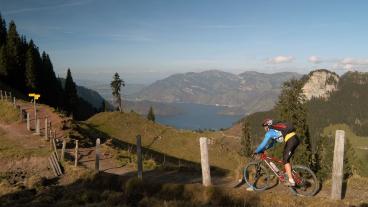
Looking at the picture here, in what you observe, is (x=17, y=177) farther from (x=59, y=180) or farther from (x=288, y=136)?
(x=288, y=136)

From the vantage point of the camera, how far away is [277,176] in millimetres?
13781

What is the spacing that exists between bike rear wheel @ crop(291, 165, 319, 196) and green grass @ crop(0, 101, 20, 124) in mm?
33878

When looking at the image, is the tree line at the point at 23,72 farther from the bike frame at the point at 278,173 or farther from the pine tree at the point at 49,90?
the bike frame at the point at 278,173

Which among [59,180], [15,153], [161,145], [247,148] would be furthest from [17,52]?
[59,180]

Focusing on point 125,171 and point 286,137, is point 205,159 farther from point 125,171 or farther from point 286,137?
point 125,171

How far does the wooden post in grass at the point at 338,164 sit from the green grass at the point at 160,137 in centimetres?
4610

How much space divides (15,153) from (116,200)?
49.2 feet

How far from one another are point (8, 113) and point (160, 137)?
33.4 metres

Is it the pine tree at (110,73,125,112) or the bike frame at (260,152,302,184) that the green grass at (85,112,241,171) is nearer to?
the pine tree at (110,73,125,112)

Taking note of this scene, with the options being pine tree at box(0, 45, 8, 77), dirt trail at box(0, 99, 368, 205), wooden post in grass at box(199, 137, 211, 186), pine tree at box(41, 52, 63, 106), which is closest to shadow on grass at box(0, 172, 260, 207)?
wooden post in grass at box(199, 137, 211, 186)

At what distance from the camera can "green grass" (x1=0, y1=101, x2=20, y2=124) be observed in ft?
130

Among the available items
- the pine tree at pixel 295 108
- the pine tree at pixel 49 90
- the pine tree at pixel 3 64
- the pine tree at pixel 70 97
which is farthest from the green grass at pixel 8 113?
the pine tree at pixel 70 97

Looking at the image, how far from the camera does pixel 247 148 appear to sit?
356 feet

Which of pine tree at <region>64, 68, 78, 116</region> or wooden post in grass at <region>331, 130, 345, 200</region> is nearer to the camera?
wooden post in grass at <region>331, 130, 345, 200</region>
